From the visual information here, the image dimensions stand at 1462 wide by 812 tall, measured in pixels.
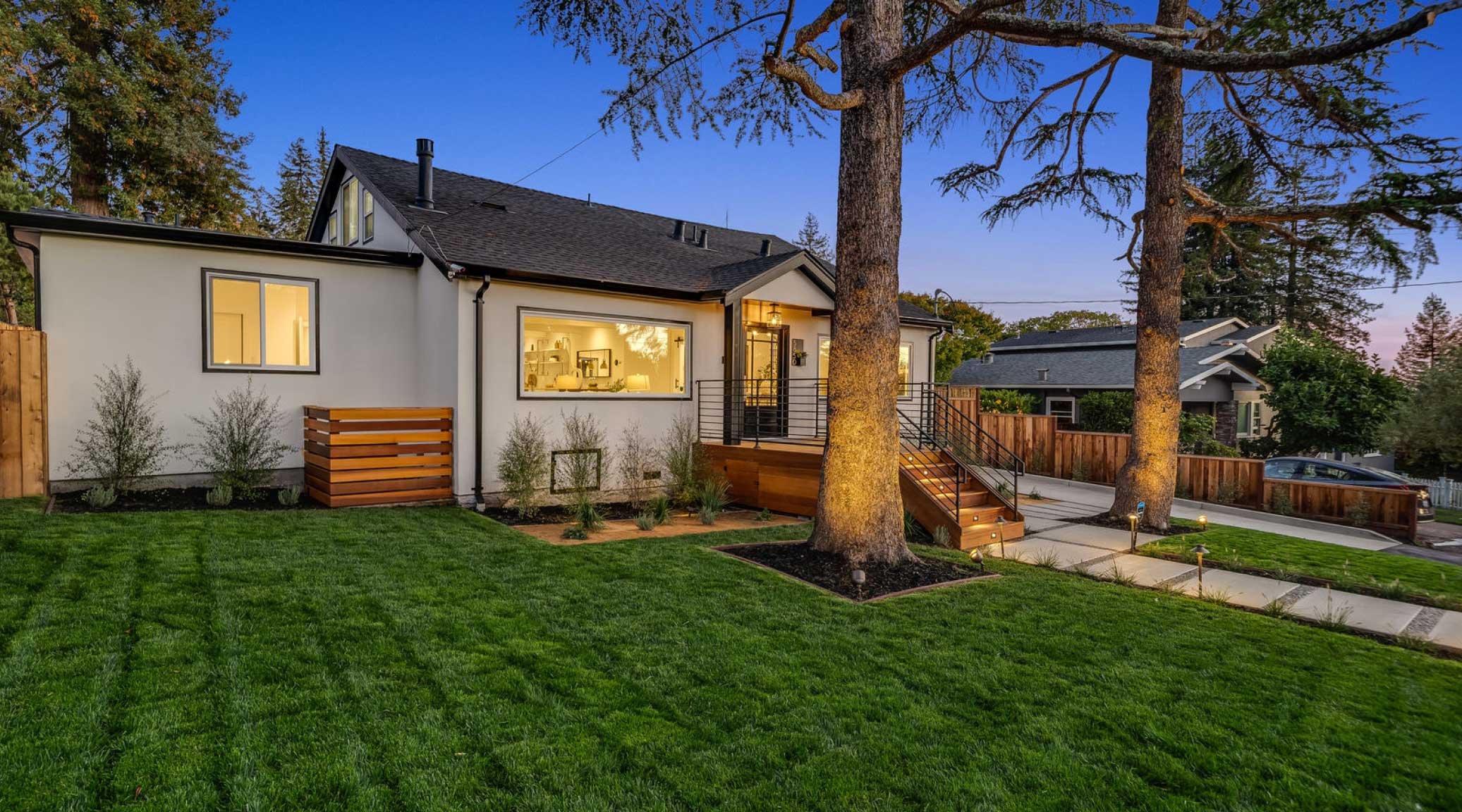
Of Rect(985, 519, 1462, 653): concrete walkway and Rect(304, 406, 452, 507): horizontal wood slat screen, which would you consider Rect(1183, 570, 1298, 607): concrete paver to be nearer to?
Rect(985, 519, 1462, 653): concrete walkway

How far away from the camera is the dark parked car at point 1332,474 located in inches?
460

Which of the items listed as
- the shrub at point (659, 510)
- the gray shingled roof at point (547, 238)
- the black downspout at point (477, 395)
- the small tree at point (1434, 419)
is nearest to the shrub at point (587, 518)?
the shrub at point (659, 510)

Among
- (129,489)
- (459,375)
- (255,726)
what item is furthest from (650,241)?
(255,726)

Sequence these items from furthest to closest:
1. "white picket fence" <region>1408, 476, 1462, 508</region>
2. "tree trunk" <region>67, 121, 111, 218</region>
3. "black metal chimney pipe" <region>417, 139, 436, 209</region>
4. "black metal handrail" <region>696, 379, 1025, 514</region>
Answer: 1. "white picket fence" <region>1408, 476, 1462, 508</region>
2. "tree trunk" <region>67, 121, 111, 218</region>
3. "black metal chimney pipe" <region>417, 139, 436, 209</region>
4. "black metal handrail" <region>696, 379, 1025, 514</region>

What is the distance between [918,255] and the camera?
35156 millimetres

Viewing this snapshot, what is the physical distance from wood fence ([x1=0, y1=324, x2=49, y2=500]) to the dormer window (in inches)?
218

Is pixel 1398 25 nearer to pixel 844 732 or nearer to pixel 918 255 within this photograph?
pixel 844 732

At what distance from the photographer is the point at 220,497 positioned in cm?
770

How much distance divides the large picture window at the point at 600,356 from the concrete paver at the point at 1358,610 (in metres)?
8.11

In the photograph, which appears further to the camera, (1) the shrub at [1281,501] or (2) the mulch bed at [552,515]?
(1) the shrub at [1281,501]

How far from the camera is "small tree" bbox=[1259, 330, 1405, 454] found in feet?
54.3

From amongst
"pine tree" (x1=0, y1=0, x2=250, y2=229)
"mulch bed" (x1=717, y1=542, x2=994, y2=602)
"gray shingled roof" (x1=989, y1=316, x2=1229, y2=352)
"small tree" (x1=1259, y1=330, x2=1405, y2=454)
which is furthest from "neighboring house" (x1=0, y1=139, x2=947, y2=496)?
"gray shingled roof" (x1=989, y1=316, x2=1229, y2=352)

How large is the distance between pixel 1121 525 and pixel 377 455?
33.6 ft

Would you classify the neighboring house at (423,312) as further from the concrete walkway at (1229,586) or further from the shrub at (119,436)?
the concrete walkway at (1229,586)
